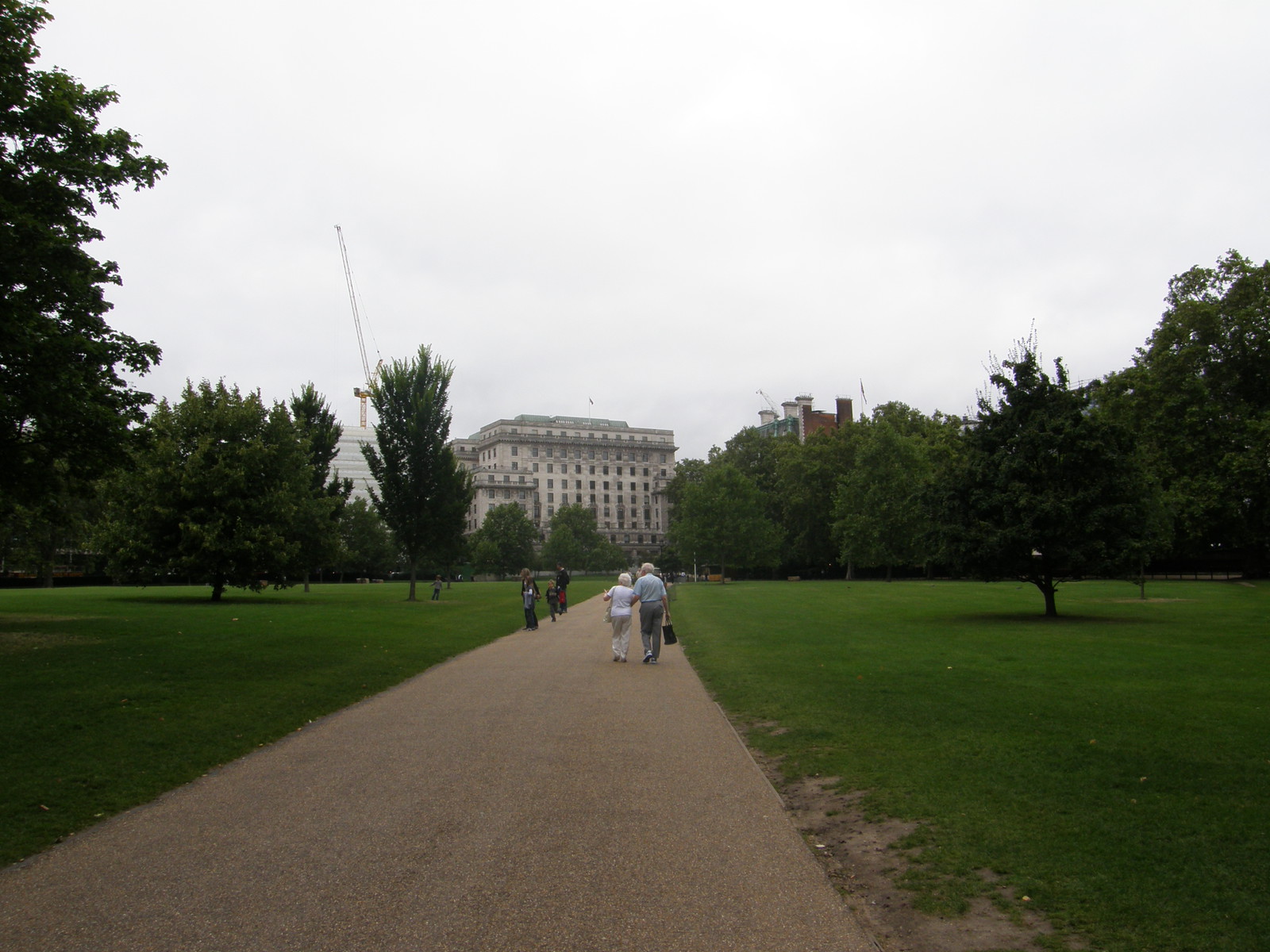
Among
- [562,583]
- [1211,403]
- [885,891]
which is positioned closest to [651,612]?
[885,891]

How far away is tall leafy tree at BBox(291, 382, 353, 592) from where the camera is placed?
42812 mm

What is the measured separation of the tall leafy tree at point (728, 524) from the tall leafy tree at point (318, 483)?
128ft

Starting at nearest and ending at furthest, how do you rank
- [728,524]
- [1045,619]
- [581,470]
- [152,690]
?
[152,690]
[1045,619]
[728,524]
[581,470]

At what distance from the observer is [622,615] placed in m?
18.4

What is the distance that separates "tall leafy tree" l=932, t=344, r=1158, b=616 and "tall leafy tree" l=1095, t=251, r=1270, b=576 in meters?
23.6

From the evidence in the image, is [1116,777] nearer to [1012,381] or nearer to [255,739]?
[255,739]

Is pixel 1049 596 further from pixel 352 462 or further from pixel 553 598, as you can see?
pixel 352 462

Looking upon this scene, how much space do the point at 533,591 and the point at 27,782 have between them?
19078mm

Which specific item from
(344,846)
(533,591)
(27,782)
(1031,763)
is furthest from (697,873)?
(533,591)

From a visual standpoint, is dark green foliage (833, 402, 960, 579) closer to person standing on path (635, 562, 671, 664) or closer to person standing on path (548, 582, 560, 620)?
person standing on path (548, 582, 560, 620)

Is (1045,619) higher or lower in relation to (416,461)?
lower

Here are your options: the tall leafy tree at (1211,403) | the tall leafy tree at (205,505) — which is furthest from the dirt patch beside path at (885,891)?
the tall leafy tree at (1211,403)

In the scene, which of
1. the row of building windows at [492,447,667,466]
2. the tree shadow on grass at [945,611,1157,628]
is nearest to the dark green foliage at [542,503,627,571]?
the row of building windows at [492,447,667,466]

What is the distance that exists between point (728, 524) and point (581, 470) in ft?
270
